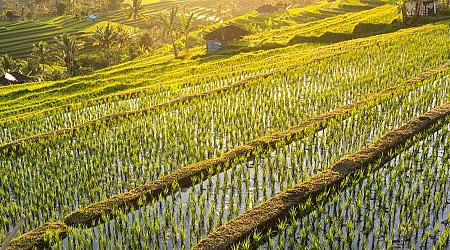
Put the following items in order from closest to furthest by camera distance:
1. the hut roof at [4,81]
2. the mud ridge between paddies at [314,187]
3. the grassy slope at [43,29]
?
the mud ridge between paddies at [314,187] → the hut roof at [4,81] → the grassy slope at [43,29]

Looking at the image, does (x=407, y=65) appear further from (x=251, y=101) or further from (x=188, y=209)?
(x=188, y=209)

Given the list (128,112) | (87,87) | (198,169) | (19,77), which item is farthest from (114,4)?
(198,169)

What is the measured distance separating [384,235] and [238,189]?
205 cm

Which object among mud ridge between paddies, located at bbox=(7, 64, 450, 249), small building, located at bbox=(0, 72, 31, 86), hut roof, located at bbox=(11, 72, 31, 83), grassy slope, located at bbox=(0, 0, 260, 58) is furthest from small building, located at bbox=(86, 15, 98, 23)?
mud ridge between paddies, located at bbox=(7, 64, 450, 249)

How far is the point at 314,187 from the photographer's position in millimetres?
6035

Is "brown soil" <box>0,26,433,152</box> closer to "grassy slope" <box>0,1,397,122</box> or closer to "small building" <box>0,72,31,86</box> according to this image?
"grassy slope" <box>0,1,397,122</box>

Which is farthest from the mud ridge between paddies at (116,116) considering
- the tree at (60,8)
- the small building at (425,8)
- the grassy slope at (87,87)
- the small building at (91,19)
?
the tree at (60,8)

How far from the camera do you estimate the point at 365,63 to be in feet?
47.1

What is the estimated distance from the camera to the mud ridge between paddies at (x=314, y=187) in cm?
509

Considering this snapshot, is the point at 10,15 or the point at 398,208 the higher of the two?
the point at 10,15

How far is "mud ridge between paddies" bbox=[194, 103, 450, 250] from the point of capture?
16.7 feet

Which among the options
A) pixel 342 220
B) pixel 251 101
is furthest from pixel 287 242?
pixel 251 101

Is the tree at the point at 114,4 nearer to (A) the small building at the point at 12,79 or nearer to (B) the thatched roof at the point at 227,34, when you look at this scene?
(A) the small building at the point at 12,79

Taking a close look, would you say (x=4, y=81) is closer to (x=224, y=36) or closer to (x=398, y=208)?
(x=224, y=36)
